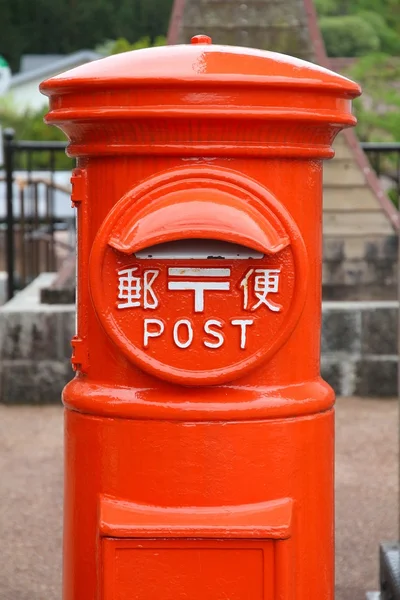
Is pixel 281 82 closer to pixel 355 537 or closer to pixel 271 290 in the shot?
pixel 271 290

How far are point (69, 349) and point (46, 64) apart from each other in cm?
4959

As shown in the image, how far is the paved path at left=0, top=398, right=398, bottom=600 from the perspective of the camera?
400 centimetres

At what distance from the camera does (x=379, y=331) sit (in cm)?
662

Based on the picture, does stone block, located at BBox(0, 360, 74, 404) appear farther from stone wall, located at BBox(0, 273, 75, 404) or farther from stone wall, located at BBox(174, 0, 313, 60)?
stone wall, located at BBox(174, 0, 313, 60)

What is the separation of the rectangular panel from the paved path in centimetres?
144

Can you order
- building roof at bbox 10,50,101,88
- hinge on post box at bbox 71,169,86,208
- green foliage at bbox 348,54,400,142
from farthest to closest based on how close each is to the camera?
building roof at bbox 10,50,101,88, green foliage at bbox 348,54,400,142, hinge on post box at bbox 71,169,86,208

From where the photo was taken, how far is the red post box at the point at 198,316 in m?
2.36

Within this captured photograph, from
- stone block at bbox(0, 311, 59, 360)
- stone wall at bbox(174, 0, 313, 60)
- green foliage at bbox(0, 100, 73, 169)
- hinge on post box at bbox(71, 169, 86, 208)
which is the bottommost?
stone block at bbox(0, 311, 59, 360)

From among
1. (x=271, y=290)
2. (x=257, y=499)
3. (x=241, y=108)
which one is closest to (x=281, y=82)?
(x=241, y=108)

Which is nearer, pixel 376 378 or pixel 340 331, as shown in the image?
pixel 340 331

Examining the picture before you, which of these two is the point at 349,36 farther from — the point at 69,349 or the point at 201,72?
the point at 201,72

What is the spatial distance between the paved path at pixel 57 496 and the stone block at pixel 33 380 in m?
0.09

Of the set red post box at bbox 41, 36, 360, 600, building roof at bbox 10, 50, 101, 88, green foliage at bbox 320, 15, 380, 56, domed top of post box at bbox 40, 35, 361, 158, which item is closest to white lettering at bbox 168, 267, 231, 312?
red post box at bbox 41, 36, 360, 600

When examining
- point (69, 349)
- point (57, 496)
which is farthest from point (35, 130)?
point (57, 496)
